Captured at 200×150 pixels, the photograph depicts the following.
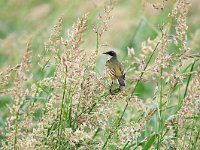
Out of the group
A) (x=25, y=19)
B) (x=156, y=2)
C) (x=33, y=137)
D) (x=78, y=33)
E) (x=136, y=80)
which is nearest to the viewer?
(x=78, y=33)

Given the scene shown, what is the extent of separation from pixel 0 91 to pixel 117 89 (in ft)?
1.69

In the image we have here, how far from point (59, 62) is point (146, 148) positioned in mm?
689

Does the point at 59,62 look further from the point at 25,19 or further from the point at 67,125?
the point at 25,19

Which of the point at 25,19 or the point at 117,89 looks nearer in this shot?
the point at 117,89

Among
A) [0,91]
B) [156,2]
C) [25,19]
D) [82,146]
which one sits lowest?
[82,146]

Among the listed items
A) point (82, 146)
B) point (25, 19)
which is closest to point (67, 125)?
point (82, 146)

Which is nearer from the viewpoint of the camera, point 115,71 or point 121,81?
point 121,81

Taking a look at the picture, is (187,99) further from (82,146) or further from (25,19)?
(25,19)

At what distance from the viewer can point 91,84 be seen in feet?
10.4

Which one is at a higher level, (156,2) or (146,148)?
(156,2)

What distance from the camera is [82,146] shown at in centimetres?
321

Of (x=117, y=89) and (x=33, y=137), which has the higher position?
(x=117, y=89)

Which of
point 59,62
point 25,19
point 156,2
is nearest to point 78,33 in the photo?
point 59,62

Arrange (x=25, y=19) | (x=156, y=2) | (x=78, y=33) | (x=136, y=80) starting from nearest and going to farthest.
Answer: (x=78, y=33), (x=136, y=80), (x=156, y=2), (x=25, y=19)
